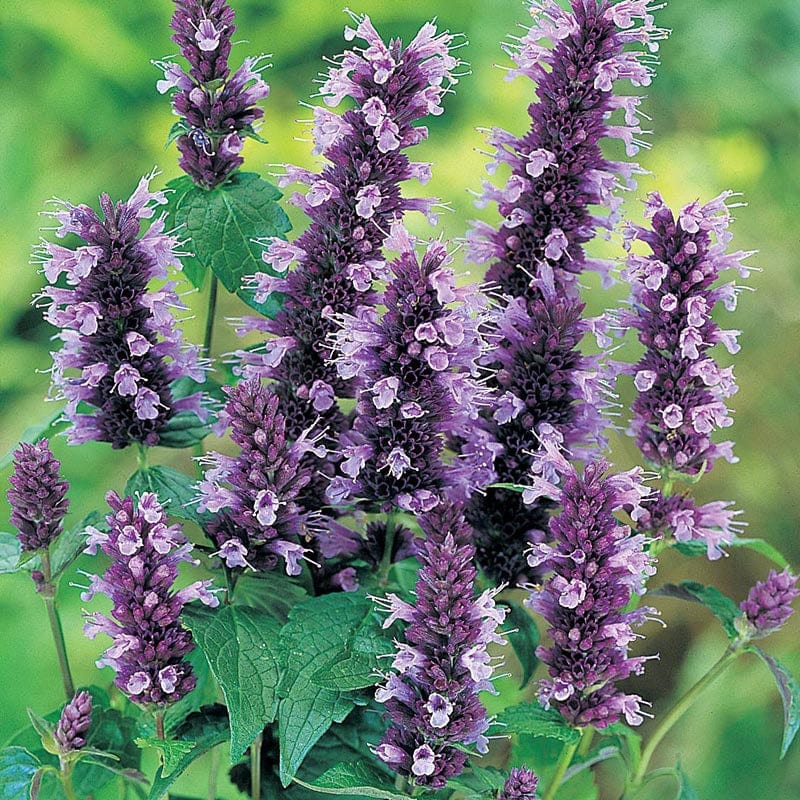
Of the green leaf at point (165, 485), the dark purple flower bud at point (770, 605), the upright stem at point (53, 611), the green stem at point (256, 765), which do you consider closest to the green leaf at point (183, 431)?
the green leaf at point (165, 485)

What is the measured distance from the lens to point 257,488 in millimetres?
778

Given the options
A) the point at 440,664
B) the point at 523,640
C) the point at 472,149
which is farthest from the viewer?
the point at 472,149

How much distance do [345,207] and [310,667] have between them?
0.34 m

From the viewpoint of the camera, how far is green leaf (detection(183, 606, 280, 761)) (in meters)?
0.73

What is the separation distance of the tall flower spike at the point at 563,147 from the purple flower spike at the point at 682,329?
47 mm

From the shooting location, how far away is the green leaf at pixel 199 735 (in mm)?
739

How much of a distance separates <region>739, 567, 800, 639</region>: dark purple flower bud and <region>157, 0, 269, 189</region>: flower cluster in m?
0.58

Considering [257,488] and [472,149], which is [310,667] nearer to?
[257,488]

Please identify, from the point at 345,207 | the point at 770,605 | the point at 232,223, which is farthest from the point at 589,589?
the point at 232,223

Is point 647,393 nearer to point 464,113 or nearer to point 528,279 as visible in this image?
point 528,279

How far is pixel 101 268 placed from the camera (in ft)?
2.67

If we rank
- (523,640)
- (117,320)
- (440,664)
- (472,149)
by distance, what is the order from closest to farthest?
1. (440,664)
2. (117,320)
3. (523,640)
4. (472,149)

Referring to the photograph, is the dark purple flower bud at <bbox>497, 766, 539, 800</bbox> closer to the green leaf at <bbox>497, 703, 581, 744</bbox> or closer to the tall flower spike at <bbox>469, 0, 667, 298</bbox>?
the green leaf at <bbox>497, 703, 581, 744</bbox>

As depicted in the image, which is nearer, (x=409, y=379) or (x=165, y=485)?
(x=409, y=379)
